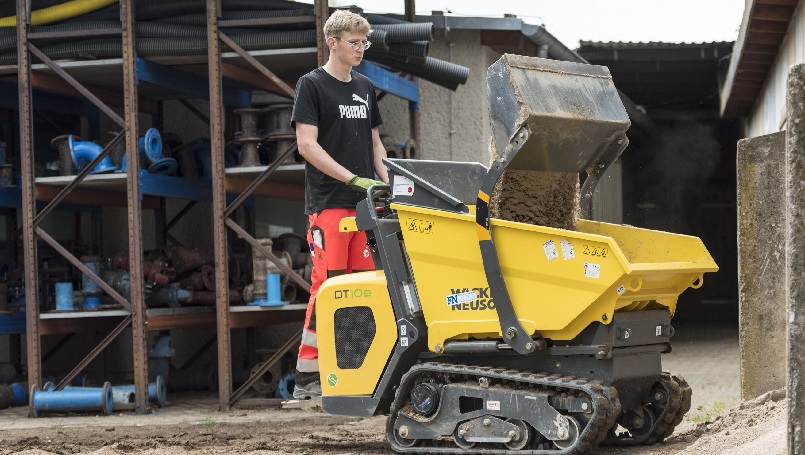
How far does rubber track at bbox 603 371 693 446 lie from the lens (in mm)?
6117

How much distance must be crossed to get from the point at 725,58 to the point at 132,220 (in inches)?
368

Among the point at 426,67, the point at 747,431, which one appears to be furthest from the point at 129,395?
the point at 747,431

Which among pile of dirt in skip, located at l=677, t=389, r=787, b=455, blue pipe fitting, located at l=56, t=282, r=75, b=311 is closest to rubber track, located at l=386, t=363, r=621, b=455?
pile of dirt in skip, located at l=677, t=389, r=787, b=455

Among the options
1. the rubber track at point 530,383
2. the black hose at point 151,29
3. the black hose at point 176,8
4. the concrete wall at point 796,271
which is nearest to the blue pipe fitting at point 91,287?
the black hose at point 151,29

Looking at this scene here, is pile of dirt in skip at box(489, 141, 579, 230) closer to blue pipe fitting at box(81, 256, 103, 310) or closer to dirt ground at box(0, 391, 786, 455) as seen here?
dirt ground at box(0, 391, 786, 455)

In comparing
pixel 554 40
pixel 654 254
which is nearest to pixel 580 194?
pixel 654 254

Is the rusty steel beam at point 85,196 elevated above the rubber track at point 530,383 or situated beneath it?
elevated above

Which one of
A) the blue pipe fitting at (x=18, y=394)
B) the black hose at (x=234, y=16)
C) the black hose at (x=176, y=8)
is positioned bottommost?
the blue pipe fitting at (x=18, y=394)

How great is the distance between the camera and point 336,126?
23.2 ft

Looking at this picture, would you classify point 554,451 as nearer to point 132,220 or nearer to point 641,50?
point 132,220

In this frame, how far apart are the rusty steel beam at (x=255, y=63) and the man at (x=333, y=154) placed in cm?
224

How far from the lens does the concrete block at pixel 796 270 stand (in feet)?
12.6

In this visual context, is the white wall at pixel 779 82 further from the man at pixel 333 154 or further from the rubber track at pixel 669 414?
the man at pixel 333 154

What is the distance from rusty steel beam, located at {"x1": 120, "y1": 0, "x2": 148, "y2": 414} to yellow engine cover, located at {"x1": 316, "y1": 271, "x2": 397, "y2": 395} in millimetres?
3551
